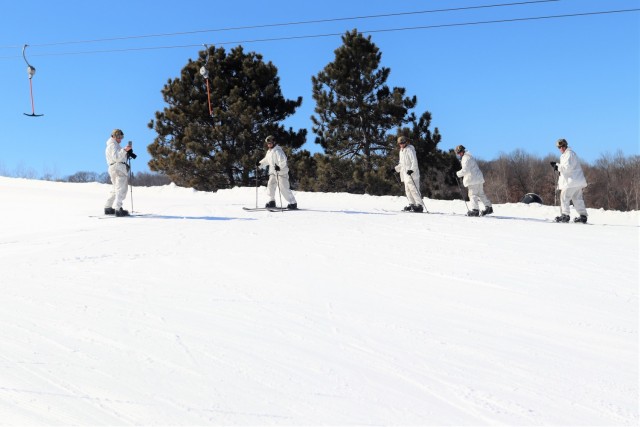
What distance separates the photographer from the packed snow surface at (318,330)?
440 centimetres

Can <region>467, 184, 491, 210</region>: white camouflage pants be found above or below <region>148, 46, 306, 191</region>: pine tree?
below

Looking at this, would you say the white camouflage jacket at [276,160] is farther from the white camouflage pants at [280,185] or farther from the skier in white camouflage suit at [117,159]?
the skier in white camouflage suit at [117,159]

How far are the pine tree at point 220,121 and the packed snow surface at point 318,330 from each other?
21.4 metres

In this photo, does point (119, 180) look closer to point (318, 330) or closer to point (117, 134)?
point (117, 134)

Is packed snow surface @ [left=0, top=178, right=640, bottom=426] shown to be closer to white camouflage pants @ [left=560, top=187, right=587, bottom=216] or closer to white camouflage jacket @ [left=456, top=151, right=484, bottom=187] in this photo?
white camouflage pants @ [left=560, top=187, right=587, bottom=216]

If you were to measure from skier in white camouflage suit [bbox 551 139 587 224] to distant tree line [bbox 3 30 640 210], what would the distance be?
48.8 ft

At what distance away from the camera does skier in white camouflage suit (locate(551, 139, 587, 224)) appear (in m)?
14.6

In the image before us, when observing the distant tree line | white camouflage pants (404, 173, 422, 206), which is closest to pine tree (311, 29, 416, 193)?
the distant tree line

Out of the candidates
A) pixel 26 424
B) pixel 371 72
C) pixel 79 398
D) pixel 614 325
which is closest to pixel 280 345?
pixel 79 398

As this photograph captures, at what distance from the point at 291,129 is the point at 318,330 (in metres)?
29.0

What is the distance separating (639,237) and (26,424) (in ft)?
38.8

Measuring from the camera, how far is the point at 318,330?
592 cm

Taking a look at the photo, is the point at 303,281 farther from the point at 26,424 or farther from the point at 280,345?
the point at 26,424

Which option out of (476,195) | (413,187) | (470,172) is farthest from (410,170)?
(476,195)
